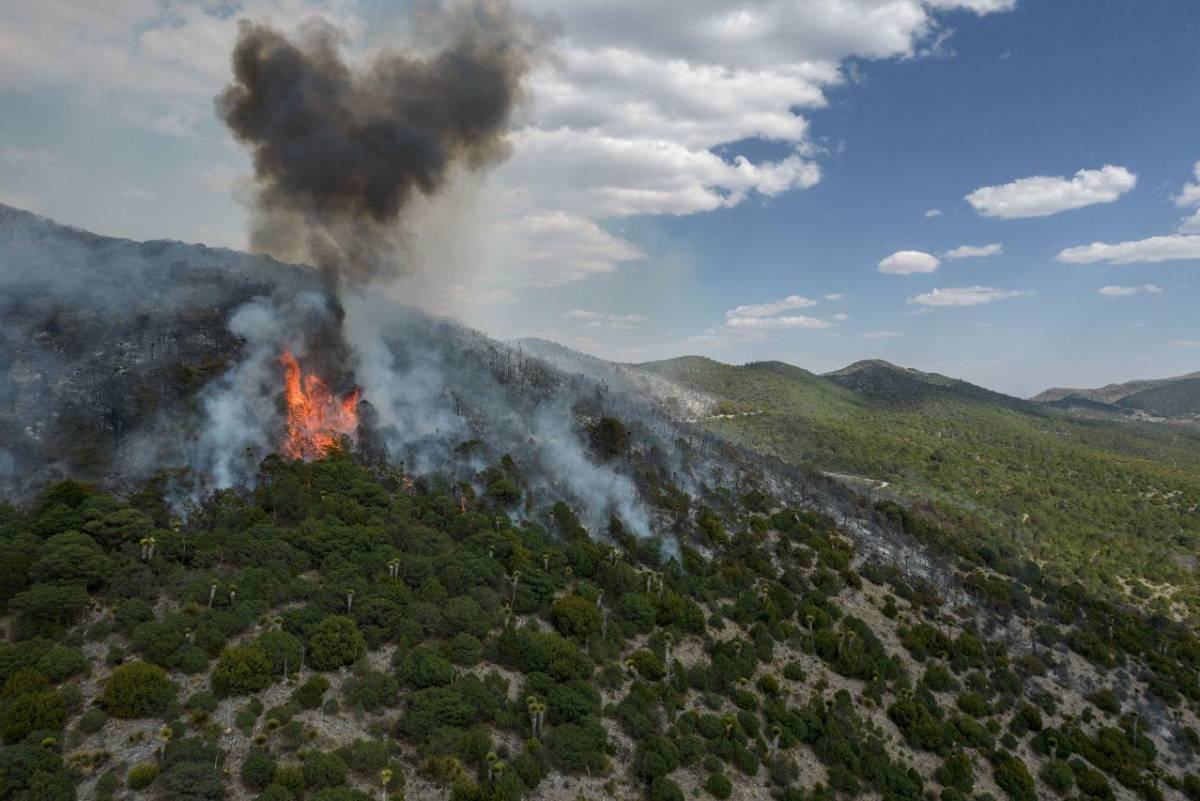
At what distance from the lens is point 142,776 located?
2983cm

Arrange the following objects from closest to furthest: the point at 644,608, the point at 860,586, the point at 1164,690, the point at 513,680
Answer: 1. the point at 513,680
2. the point at 644,608
3. the point at 1164,690
4. the point at 860,586

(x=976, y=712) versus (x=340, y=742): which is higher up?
(x=340, y=742)

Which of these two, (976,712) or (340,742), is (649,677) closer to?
(340,742)

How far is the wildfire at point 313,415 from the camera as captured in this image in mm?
73875

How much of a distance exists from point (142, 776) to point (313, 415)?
177 feet

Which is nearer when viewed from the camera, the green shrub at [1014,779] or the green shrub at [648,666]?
the green shrub at [1014,779]

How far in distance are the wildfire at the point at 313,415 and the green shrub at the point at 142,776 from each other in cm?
4464

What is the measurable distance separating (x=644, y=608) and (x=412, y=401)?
52.1 meters

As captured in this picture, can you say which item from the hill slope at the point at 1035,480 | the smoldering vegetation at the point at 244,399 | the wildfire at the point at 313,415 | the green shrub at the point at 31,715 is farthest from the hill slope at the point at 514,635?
the hill slope at the point at 1035,480

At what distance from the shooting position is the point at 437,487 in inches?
2753

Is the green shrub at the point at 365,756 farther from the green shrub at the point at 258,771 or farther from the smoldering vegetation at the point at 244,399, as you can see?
the smoldering vegetation at the point at 244,399

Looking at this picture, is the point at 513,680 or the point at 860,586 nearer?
the point at 513,680

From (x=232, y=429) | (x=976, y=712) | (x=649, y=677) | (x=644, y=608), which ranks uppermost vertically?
(x=232, y=429)

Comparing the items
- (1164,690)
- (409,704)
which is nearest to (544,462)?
(409,704)
